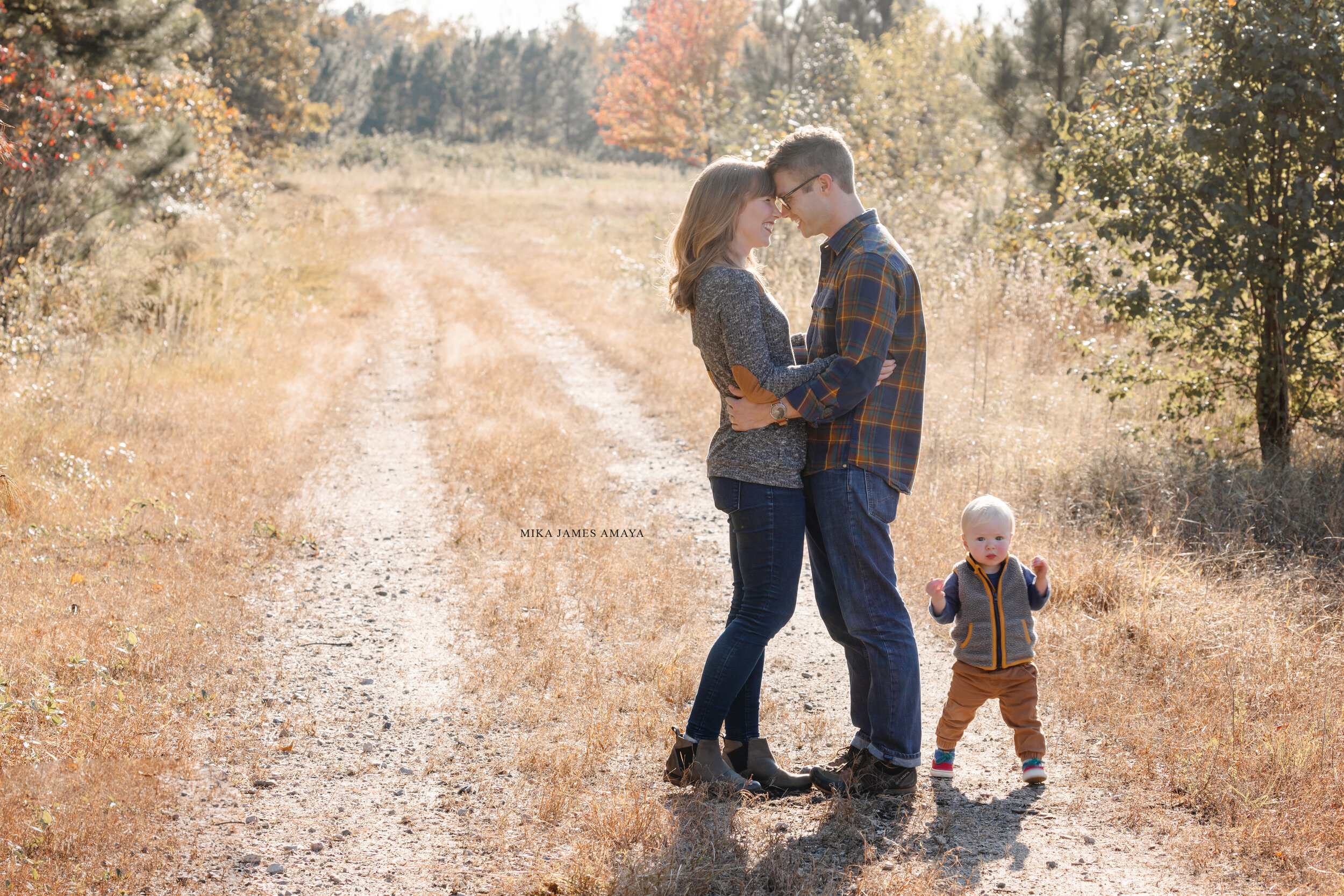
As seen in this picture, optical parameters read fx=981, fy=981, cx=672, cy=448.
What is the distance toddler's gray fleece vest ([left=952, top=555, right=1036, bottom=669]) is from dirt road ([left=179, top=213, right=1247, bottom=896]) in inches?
18.7

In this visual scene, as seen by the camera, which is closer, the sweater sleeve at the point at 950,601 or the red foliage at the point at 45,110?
the sweater sleeve at the point at 950,601

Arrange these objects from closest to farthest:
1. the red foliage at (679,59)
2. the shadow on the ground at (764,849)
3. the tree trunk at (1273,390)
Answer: the shadow on the ground at (764,849) < the tree trunk at (1273,390) < the red foliage at (679,59)

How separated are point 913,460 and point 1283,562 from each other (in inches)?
131

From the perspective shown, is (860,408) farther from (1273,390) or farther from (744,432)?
(1273,390)

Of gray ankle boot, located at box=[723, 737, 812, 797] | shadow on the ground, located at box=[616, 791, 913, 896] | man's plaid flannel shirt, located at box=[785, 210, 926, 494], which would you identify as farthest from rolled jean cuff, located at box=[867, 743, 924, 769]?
man's plaid flannel shirt, located at box=[785, 210, 926, 494]

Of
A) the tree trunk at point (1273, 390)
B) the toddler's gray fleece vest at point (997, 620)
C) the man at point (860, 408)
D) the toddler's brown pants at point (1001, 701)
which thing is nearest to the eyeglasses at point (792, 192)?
the man at point (860, 408)

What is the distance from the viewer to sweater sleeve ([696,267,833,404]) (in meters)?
2.97

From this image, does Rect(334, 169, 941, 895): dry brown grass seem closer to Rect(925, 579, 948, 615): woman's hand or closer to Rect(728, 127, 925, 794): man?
Rect(728, 127, 925, 794): man

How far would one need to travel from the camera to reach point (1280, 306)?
20.2 ft

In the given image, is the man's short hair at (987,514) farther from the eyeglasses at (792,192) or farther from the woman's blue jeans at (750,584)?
the eyeglasses at (792,192)

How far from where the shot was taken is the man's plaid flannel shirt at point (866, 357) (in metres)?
2.94

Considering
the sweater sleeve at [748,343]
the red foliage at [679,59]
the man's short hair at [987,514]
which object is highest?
the red foliage at [679,59]

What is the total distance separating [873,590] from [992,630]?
19.9 inches

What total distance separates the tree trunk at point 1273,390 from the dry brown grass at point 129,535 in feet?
20.6
